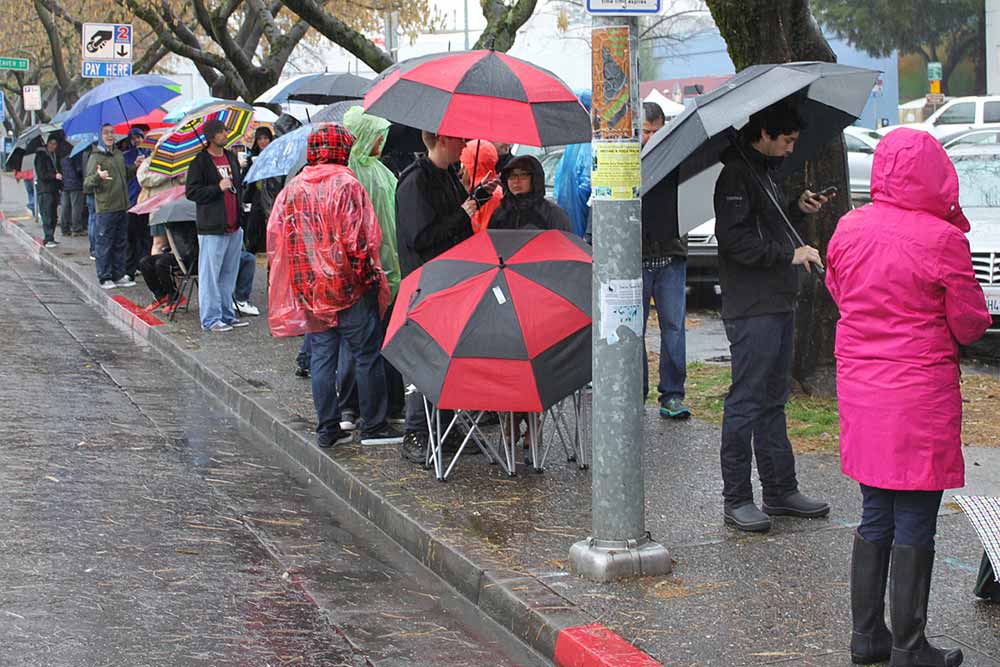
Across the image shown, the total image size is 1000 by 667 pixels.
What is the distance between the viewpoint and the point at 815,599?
18.4ft

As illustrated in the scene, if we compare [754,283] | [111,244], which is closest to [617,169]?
[754,283]

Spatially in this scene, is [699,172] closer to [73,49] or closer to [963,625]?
[963,625]

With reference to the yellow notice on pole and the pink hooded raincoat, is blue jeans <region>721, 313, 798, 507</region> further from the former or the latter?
the pink hooded raincoat

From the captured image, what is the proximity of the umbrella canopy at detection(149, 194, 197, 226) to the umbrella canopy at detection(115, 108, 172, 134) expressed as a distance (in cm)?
462

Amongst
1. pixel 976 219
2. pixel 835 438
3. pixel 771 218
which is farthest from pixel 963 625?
pixel 976 219

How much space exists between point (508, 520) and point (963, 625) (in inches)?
92.0

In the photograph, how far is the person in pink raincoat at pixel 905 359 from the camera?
15.3 feet

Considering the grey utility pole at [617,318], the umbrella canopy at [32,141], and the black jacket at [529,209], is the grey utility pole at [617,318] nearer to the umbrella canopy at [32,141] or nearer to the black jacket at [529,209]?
the black jacket at [529,209]

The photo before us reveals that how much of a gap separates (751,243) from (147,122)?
16100 millimetres

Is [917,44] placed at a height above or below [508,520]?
above

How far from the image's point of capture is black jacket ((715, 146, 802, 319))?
632 centimetres

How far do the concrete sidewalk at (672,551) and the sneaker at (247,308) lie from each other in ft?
16.7

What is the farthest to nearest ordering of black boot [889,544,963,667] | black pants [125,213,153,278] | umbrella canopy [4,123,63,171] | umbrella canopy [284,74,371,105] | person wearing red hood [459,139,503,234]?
1. umbrella canopy [4,123,63,171]
2. black pants [125,213,153,278]
3. umbrella canopy [284,74,371,105]
4. person wearing red hood [459,139,503,234]
5. black boot [889,544,963,667]

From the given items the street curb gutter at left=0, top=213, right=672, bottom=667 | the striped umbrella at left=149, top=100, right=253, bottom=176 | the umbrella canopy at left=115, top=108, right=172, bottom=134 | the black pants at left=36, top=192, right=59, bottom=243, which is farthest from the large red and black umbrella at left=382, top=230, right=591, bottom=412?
the black pants at left=36, top=192, right=59, bottom=243
